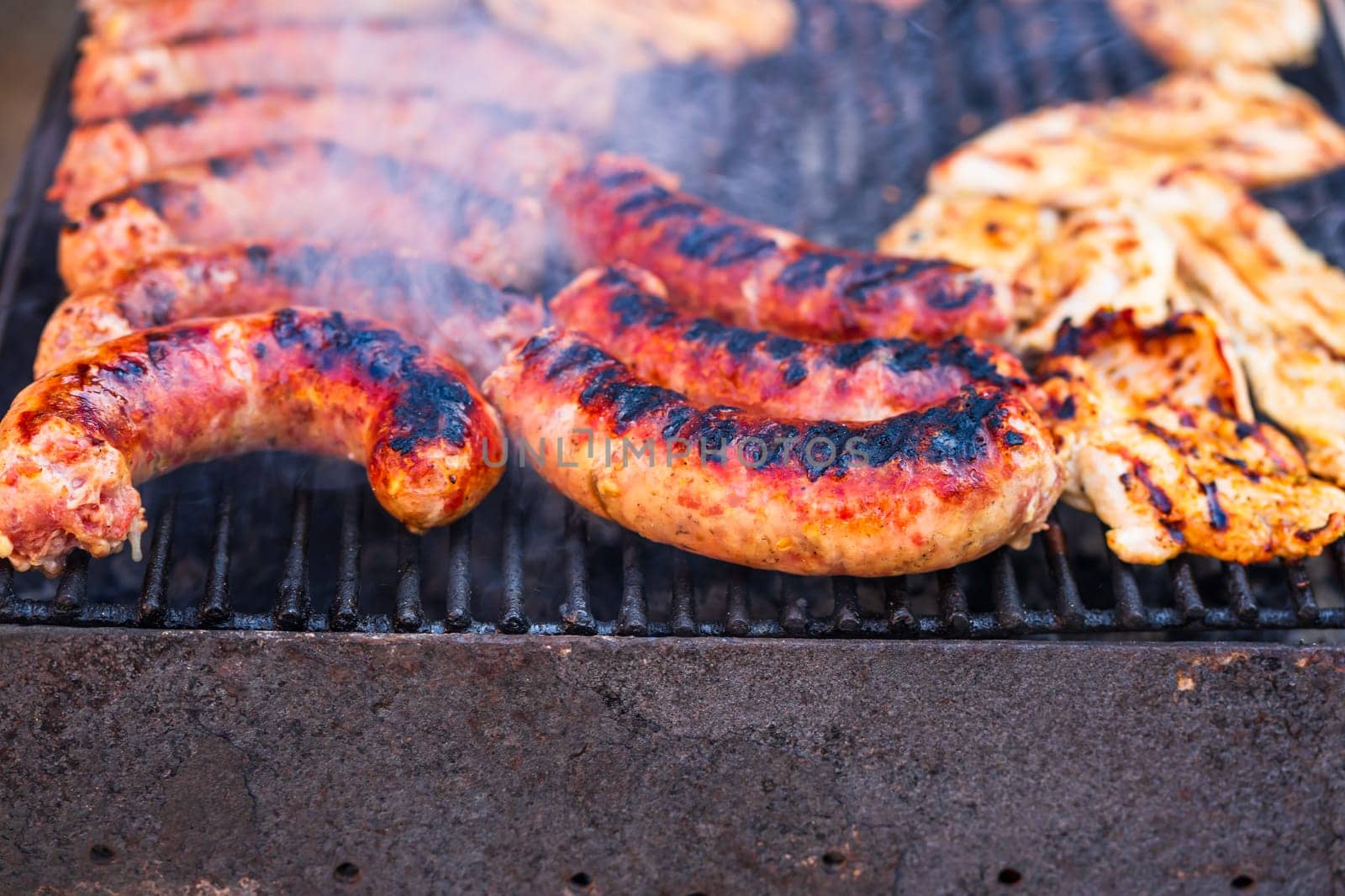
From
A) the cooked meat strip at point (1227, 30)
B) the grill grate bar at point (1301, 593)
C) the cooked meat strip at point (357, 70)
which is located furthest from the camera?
the cooked meat strip at point (1227, 30)

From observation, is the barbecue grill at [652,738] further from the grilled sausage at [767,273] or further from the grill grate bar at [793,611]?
the grilled sausage at [767,273]

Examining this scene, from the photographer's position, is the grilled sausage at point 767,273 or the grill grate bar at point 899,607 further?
the grilled sausage at point 767,273

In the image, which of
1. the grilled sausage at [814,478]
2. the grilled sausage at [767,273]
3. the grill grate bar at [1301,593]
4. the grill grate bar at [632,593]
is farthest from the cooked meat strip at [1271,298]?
the grill grate bar at [632,593]

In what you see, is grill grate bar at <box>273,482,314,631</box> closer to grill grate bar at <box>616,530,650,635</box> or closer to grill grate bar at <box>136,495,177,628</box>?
grill grate bar at <box>136,495,177,628</box>

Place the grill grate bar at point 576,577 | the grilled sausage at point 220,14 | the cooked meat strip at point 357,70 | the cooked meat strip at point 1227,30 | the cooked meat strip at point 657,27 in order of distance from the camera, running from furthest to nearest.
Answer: the cooked meat strip at point 1227,30 → the cooked meat strip at point 657,27 → the grilled sausage at point 220,14 → the cooked meat strip at point 357,70 → the grill grate bar at point 576,577

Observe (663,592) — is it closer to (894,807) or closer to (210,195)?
(894,807)

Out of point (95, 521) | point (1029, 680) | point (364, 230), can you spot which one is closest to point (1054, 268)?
point (1029, 680)

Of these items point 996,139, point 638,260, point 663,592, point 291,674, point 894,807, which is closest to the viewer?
point 291,674

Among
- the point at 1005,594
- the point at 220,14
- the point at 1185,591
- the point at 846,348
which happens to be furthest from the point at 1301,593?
the point at 220,14

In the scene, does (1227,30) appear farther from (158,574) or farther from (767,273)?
(158,574)
